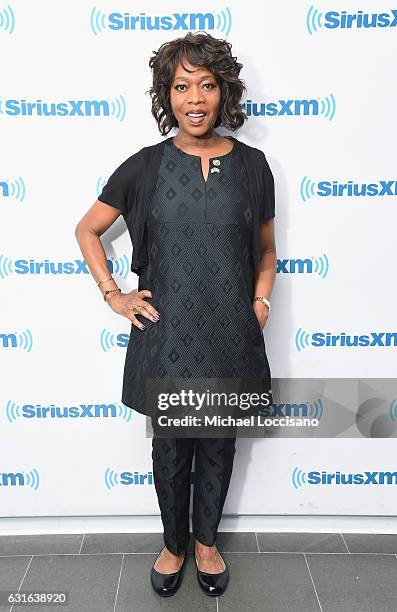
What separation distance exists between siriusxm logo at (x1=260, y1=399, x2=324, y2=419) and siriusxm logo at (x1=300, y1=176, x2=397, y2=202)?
0.73 metres

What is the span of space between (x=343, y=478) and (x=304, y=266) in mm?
814

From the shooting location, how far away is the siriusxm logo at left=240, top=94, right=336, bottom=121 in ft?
6.17

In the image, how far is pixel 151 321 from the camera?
1771 millimetres

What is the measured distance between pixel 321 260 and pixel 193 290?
1.78 feet

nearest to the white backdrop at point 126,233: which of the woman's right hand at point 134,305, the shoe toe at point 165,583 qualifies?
the woman's right hand at point 134,305

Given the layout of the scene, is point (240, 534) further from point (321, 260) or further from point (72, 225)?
point (72, 225)

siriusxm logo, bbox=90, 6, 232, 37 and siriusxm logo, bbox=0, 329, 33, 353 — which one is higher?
siriusxm logo, bbox=90, 6, 232, 37

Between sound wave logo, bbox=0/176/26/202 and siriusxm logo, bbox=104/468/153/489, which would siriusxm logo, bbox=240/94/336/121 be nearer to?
sound wave logo, bbox=0/176/26/202

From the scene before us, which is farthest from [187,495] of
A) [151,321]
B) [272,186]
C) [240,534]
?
[272,186]

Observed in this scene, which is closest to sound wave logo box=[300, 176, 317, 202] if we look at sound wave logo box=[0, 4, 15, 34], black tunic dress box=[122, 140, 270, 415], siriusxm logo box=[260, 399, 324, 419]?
black tunic dress box=[122, 140, 270, 415]

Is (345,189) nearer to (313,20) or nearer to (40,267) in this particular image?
(313,20)

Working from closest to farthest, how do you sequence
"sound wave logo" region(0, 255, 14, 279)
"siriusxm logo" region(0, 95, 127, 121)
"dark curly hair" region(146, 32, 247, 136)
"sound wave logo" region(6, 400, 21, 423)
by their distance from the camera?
"dark curly hair" region(146, 32, 247, 136)
"siriusxm logo" region(0, 95, 127, 121)
"sound wave logo" region(0, 255, 14, 279)
"sound wave logo" region(6, 400, 21, 423)

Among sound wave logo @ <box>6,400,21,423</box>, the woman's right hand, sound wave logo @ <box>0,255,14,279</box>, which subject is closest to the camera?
the woman's right hand

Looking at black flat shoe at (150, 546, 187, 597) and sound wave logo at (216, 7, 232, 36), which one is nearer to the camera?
sound wave logo at (216, 7, 232, 36)
